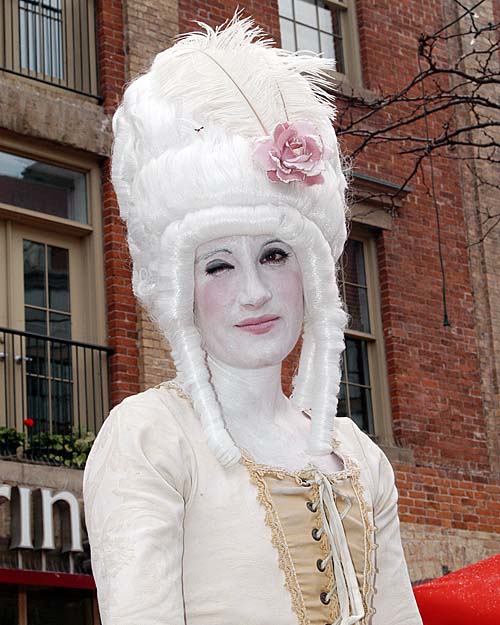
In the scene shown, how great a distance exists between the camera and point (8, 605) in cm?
988

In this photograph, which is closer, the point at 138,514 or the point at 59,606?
the point at 138,514

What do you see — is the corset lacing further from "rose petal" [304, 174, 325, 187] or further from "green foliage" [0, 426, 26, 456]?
"green foliage" [0, 426, 26, 456]

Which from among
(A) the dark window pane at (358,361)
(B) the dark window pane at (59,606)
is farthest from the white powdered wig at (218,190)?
(A) the dark window pane at (358,361)

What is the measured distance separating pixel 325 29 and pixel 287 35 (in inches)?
23.8

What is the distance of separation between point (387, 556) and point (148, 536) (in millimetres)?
686

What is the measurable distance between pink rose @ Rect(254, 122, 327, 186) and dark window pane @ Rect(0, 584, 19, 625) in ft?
24.4

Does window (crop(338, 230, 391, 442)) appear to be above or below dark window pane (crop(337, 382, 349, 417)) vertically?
above

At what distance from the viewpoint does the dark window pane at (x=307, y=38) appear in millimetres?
13359

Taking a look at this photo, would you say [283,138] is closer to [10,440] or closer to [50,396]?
[10,440]

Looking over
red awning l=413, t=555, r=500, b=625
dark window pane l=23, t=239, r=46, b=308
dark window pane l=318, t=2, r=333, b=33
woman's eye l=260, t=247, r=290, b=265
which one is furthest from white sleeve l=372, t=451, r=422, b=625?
dark window pane l=318, t=2, r=333, b=33

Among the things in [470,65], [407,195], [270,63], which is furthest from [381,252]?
[270,63]

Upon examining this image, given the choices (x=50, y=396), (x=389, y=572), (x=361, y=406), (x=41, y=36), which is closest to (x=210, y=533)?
(x=389, y=572)

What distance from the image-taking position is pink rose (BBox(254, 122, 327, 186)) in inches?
116

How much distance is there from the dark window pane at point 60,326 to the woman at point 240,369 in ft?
25.0
